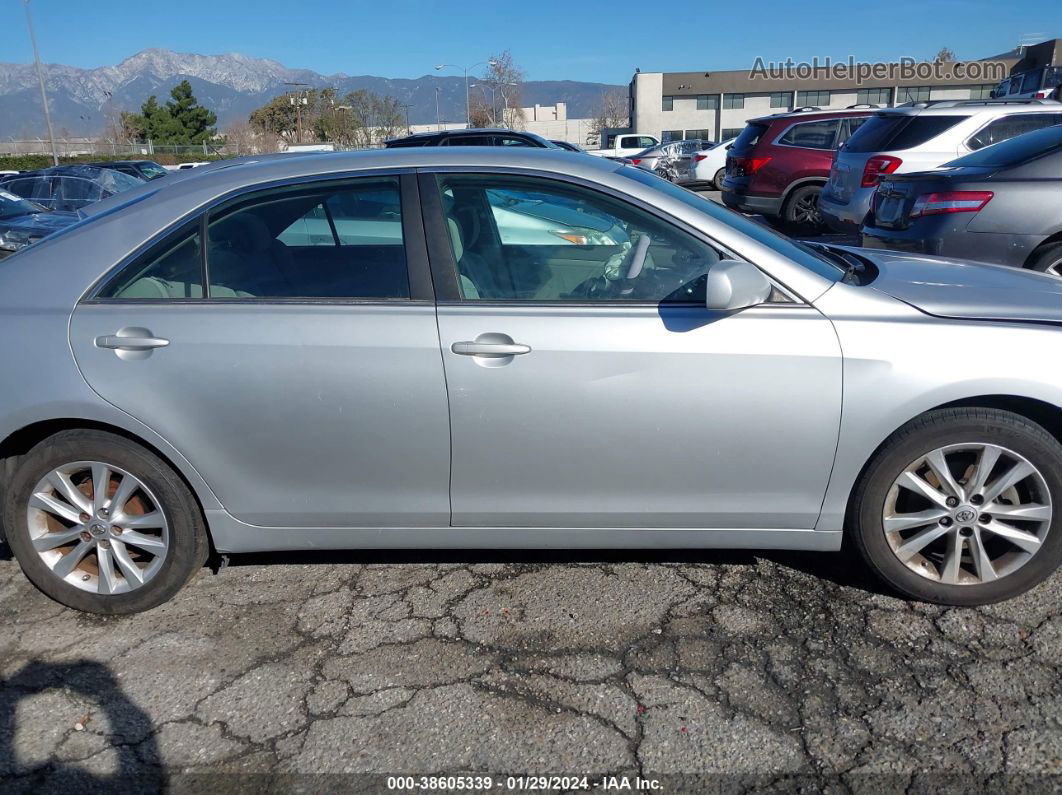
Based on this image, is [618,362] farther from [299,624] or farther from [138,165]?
[138,165]

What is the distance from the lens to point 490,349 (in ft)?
9.47

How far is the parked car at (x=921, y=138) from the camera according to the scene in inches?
361

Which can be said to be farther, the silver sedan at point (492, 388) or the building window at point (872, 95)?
the building window at point (872, 95)

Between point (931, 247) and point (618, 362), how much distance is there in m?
3.90

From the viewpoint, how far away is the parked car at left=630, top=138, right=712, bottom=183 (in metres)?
23.9

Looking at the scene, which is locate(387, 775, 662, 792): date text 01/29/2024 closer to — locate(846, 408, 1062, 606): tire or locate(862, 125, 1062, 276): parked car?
locate(846, 408, 1062, 606): tire

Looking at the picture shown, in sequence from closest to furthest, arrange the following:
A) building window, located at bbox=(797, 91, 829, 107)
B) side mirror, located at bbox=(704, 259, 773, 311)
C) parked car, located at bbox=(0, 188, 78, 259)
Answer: side mirror, located at bbox=(704, 259, 773, 311) < parked car, located at bbox=(0, 188, 78, 259) < building window, located at bbox=(797, 91, 829, 107)

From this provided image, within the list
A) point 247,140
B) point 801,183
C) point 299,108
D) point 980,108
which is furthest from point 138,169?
point 299,108

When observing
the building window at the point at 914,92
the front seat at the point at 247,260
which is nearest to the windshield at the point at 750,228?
the front seat at the point at 247,260

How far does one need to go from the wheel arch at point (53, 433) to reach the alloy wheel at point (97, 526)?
12 centimetres

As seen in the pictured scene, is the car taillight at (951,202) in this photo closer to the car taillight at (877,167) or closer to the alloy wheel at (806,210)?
the car taillight at (877,167)

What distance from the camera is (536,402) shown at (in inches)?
114

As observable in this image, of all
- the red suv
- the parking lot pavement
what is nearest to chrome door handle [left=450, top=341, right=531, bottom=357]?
the parking lot pavement

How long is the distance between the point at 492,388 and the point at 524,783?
1233 mm
